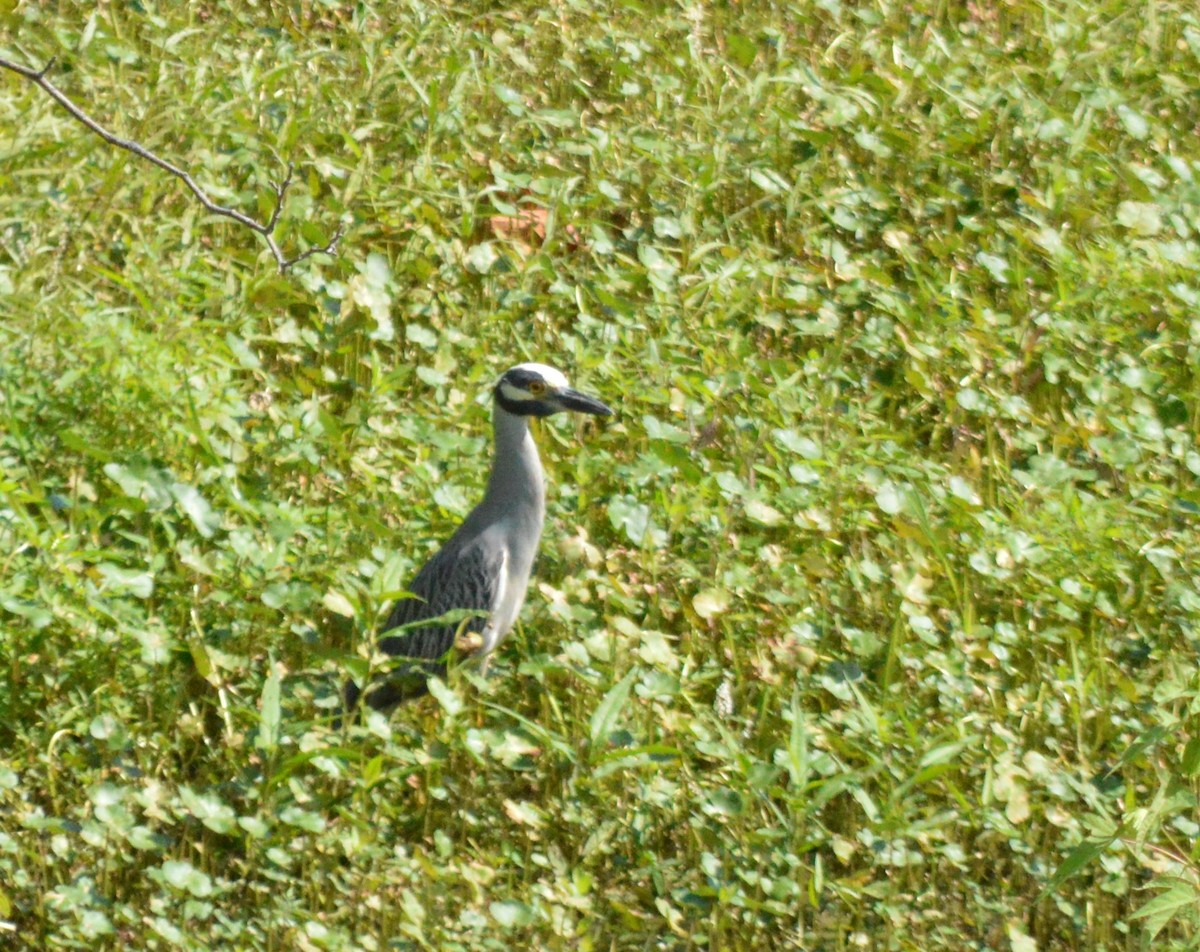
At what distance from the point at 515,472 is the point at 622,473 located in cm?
53

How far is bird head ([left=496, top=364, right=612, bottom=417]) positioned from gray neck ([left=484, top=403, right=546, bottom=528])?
0.04 metres

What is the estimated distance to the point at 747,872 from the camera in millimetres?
4285

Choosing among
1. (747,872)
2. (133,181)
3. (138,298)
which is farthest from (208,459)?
(747,872)

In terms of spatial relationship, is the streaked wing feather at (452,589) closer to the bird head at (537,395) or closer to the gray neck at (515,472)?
the gray neck at (515,472)

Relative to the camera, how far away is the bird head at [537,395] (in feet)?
17.3

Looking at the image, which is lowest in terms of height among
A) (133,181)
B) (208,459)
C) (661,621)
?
(661,621)

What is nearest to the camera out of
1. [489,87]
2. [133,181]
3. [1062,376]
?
[133,181]

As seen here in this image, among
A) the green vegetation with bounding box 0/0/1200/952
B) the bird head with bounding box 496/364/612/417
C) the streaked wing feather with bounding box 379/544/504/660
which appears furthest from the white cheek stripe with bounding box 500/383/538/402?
the streaked wing feather with bounding box 379/544/504/660

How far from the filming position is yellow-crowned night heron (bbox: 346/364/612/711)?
16.3ft

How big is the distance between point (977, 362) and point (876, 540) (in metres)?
1.13

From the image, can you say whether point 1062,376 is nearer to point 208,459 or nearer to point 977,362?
point 977,362

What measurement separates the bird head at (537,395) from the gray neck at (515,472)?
38 millimetres

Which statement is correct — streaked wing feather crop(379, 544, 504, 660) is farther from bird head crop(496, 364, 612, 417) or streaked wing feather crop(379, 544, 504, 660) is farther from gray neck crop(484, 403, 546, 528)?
bird head crop(496, 364, 612, 417)

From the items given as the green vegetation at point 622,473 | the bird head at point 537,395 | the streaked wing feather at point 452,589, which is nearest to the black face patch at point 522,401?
the bird head at point 537,395
